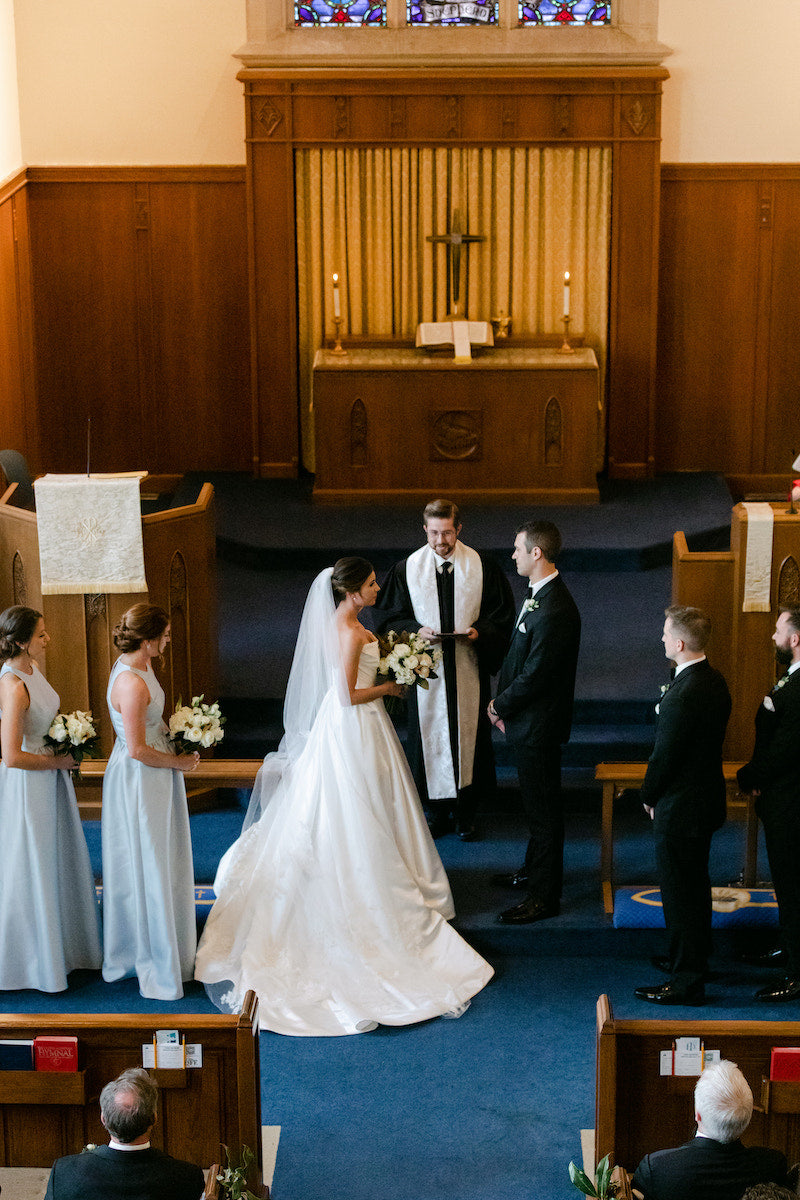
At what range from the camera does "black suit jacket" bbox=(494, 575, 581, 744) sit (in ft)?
20.1

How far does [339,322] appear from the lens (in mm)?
11445

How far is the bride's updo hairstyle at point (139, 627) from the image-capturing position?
5574 millimetres

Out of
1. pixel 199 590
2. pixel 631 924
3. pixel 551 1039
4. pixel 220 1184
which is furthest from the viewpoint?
pixel 199 590

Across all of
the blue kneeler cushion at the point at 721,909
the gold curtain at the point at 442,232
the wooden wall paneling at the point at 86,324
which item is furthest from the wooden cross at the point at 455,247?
the blue kneeler cushion at the point at 721,909

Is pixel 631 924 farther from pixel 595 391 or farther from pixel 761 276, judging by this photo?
pixel 761 276

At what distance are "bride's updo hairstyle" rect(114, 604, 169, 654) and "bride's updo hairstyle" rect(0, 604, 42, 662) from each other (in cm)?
35

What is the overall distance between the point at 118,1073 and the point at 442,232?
8541mm

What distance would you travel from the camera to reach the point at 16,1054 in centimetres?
442

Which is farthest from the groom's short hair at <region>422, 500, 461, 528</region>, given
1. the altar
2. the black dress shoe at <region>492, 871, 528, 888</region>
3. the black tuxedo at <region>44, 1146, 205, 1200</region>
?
the altar

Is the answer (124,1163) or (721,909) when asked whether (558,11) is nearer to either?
(721,909)

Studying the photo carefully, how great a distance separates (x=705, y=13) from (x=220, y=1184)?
9.71 meters

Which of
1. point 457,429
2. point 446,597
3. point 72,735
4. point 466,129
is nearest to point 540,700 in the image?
point 446,597

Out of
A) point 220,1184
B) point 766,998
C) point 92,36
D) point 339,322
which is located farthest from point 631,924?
point 92,36

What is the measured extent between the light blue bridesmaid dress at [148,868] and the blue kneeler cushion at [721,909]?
1.90 m
